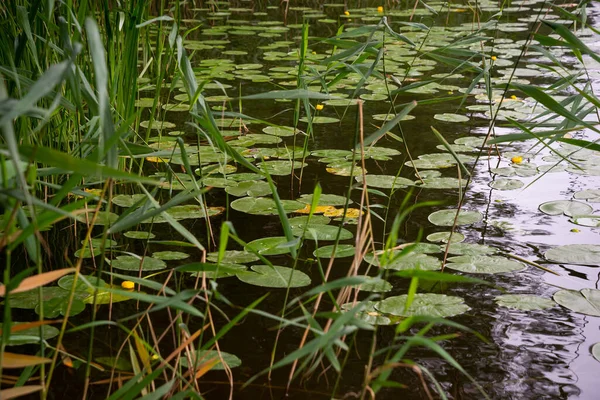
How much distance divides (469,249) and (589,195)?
1.71 feet

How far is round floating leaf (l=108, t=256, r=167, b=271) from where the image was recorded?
62.3 inches

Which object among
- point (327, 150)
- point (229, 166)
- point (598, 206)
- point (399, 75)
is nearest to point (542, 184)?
point (598, 206)

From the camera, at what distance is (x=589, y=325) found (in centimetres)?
136

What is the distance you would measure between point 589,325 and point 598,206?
652 millimetres

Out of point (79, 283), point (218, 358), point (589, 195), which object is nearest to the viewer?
point (218, 358)

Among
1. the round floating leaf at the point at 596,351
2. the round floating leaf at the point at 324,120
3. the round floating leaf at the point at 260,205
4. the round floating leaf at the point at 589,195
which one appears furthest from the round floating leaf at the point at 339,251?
the round floating leaf at the point at 324,120

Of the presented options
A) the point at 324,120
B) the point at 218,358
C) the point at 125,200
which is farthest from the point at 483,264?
the point at 324,120

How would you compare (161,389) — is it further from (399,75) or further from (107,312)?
(399,75)

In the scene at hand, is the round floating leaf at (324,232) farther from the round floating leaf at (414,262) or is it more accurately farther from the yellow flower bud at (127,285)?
the yellow flower bud at (127,285)

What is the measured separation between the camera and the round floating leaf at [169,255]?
166 centimetres

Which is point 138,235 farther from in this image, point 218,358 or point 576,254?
point 576,254

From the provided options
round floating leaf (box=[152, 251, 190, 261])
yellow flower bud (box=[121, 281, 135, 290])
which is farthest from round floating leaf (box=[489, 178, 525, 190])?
yellow flower bud (box=[121, 281, 135, 290])

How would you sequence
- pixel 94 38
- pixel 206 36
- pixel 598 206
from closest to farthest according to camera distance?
1. pixel 94 38
2. pixel 598 206
3. pixel 206 36

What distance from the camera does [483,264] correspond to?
160cm
